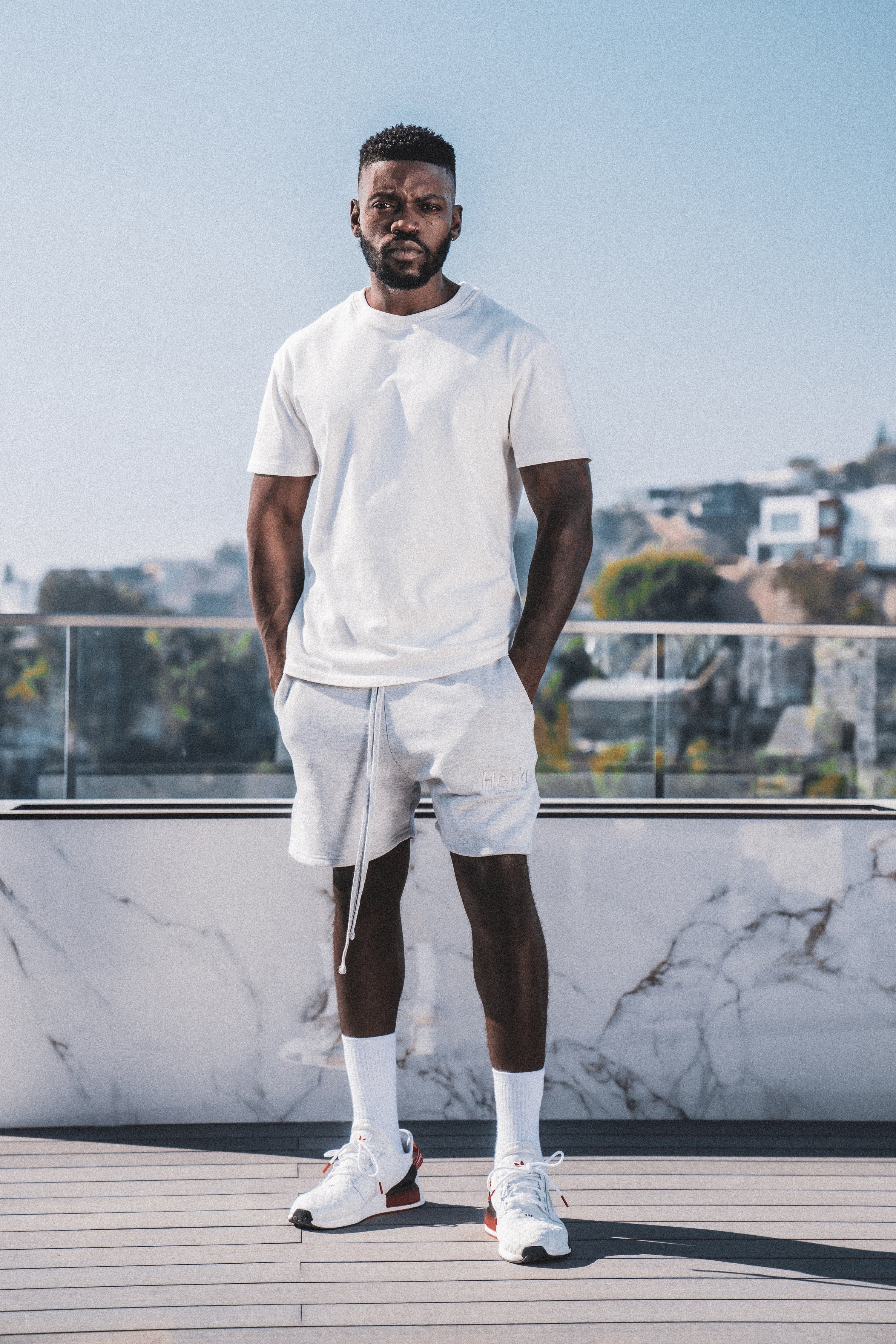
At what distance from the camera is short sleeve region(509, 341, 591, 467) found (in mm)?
1429

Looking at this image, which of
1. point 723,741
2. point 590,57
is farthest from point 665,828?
point 590,57

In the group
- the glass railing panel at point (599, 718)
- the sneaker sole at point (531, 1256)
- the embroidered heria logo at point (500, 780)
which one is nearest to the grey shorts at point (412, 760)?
the embroidered heria logo at point (500, 780)

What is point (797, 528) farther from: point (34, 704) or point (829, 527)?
point (34, 704)

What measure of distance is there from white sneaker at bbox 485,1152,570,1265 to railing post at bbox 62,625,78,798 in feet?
5.50

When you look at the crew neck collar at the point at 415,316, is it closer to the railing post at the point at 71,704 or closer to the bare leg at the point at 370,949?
the bare leg at the point at 370,949

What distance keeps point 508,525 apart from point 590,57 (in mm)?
12699

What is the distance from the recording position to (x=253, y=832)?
187 cm

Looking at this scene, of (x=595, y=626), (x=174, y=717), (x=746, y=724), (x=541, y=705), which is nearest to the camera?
(x=595, y=626)

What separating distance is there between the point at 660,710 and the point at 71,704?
5.27 ft

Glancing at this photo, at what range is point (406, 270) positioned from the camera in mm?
1451

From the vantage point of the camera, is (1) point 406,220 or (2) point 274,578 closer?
(1) point 406,220

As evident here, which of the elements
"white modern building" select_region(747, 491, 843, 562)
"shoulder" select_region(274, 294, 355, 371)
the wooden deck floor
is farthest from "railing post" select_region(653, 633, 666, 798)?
"white modern building" select_region(747, 491, 843, 562)

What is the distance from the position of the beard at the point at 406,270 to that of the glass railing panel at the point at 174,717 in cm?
134

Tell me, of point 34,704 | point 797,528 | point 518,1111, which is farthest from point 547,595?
point 797,528
